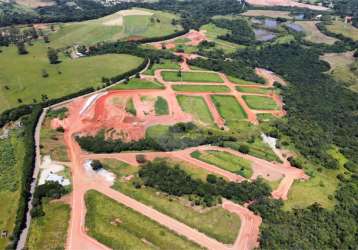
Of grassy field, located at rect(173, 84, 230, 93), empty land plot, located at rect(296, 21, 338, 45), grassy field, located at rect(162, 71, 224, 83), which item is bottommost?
grassy field, located at rect(173, 84, 230, 93)

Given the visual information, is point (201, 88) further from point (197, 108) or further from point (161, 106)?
point (161, 106)

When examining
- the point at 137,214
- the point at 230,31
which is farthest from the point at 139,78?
the point at 230,31

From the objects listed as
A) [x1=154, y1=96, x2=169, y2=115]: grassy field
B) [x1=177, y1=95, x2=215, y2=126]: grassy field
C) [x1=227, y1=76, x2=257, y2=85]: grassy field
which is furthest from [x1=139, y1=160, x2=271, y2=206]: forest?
[x1=227, y1=76, x2=257, y2=85]: grassy field

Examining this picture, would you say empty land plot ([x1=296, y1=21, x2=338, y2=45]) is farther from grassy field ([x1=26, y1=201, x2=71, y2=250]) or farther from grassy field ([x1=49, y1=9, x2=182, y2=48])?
grassy field ([x1=26, y1=201, x2=71, y2=250])

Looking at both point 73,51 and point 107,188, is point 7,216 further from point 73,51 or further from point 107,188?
point 73,51

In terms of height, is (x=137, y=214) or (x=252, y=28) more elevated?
(x=252, y=28)

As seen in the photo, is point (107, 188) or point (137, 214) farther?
point (107, 188)

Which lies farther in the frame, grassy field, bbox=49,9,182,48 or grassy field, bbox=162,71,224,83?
grassy field, bbox=49,9,182,48
